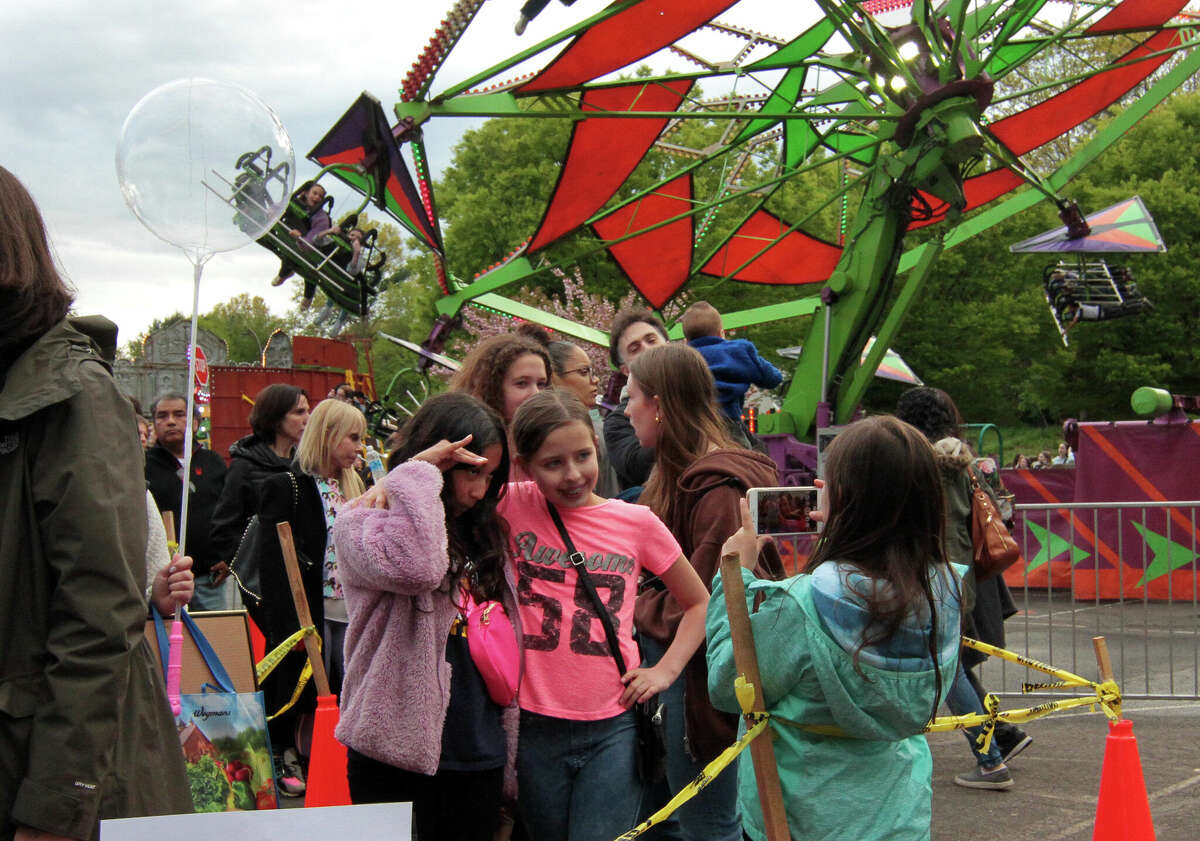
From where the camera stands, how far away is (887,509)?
2635 mm

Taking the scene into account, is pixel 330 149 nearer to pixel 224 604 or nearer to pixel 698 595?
pixel 224 604

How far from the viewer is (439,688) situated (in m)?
2.76

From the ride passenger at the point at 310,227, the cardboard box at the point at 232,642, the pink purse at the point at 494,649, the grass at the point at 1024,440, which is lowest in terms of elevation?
the grass at the point at 1024,440

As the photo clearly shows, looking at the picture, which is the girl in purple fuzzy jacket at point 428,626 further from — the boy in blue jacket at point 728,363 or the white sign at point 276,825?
the boy in blue jacket at point 728,363

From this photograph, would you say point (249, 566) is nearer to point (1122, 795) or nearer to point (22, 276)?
point (22, 276)

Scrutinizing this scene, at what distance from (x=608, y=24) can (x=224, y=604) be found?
26.2 feet

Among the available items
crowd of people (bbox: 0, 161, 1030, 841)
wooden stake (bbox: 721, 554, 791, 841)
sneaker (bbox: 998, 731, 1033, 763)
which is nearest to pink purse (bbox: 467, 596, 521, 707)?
crowd of people (bbox: 0, 161, 1030, 841)

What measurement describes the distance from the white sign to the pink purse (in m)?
0.80

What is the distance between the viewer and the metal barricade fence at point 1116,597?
7.69m

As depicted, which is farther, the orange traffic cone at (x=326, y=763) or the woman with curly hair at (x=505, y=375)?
the orange traffic cone at (x=326, y=763)

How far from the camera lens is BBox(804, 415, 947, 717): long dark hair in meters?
2.62

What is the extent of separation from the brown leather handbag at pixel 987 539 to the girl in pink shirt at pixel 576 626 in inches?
94.6

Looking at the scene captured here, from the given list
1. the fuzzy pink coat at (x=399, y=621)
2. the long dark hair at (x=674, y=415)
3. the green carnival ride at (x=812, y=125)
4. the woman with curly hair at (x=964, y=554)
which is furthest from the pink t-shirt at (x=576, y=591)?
the green carnival ride at (x=812, y=125)

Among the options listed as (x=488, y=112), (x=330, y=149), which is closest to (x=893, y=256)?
(x=488, y=112)
